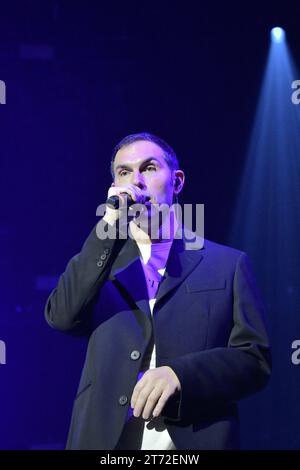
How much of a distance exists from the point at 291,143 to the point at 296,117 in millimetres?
131

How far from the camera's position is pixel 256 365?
1.43m

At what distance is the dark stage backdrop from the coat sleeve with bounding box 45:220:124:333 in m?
1.02

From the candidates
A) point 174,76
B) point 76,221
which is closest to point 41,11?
point 174,76

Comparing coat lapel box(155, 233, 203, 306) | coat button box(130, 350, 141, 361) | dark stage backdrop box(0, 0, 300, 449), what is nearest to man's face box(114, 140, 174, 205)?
coat lapel box(155, 233, 203, 306)

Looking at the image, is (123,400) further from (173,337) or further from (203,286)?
(203,286)

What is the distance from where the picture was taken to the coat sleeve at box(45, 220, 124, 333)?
1437 mm

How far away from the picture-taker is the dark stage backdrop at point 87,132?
2463 millimetres

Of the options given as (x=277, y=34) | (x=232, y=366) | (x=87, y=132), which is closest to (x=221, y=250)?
(x=232, y=366)

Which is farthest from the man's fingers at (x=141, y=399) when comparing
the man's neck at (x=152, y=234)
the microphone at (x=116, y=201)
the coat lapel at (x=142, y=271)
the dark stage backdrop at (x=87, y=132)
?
the dark stage backdrop at (x=87, y=132)

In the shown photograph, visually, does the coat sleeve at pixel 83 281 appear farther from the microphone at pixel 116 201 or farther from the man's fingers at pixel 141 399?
the man's fingers at pixel 141 399

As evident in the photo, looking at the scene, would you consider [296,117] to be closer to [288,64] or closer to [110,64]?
[288,64]

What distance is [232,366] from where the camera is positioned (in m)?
1.38

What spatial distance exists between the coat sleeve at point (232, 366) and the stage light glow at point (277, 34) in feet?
5.59
